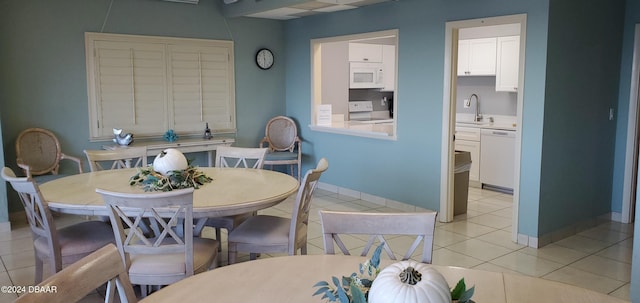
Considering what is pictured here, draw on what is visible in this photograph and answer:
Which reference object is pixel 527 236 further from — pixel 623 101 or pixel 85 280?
pixel 85 280

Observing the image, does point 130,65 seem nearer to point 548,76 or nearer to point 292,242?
point 292,242

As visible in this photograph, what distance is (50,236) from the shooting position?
2768 mm

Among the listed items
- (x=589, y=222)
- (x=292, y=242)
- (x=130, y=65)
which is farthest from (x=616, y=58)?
(x=130, y=65)

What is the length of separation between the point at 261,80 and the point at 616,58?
13.3 feet

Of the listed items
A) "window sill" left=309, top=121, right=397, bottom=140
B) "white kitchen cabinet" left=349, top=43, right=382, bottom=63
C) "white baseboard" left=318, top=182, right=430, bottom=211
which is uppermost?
"white kitchen cabinet" left=349, top=43, right=382, bottom=63

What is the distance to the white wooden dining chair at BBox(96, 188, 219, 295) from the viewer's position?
238cm

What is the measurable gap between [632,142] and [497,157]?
162 cm

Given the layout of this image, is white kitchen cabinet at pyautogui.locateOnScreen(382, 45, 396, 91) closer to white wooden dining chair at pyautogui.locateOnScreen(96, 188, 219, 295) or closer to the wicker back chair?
the wicker back chair

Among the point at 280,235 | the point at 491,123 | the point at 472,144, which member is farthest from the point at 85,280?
the point at 491,123

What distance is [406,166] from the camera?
536 centimetres

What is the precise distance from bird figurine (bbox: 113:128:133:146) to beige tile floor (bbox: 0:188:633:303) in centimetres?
91

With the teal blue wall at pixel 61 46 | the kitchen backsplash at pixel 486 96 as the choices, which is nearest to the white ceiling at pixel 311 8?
the teal blue wall at pixel 61 46

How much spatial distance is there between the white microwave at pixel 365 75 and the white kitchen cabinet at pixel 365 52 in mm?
67

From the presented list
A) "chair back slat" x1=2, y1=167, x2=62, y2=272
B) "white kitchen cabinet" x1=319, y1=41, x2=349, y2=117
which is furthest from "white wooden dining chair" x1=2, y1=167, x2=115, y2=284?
"white kitchen cabinet" x1=319, y1=41, x2=349, y2=117
